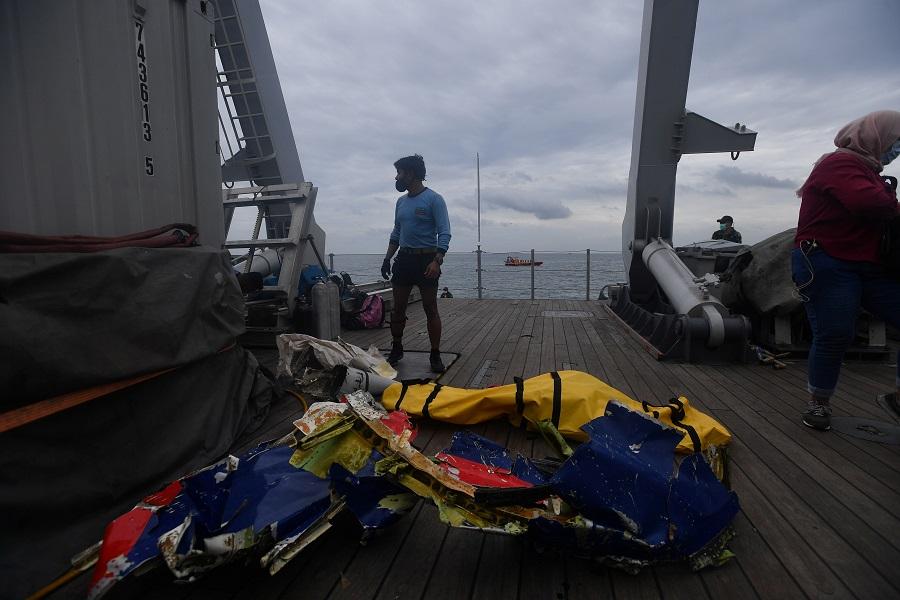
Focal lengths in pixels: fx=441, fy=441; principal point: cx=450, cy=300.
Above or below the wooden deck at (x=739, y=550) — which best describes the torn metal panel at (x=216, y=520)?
above

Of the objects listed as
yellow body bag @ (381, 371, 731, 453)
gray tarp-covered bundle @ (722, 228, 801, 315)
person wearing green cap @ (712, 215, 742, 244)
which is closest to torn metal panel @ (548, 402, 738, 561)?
yellow body bag @ (381, 371, 731, 453)

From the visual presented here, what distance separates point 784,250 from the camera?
14.0ft

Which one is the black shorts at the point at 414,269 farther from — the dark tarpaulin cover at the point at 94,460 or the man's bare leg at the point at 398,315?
the dark tarpaulin cover at the point at 94,460

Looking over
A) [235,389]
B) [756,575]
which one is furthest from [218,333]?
[756,575]

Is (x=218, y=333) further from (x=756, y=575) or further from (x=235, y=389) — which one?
(x=756, y=575)

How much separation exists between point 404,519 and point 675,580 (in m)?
0.92

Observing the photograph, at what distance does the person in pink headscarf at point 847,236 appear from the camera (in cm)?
220

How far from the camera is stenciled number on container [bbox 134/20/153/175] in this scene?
2.25 m

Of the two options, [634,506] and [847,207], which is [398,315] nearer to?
[634,506]

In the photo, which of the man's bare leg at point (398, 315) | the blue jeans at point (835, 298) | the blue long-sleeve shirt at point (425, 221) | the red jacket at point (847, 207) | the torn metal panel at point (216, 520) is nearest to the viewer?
the torn metal panel at point (216, 520)

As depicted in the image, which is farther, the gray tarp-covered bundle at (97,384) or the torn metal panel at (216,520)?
the gray tarp-covered bundle at (97,384)

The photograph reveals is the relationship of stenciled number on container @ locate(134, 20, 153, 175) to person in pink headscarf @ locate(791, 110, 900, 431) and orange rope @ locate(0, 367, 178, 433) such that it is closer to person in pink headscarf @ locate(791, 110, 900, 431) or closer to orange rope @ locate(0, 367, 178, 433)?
orange rope @ locate(0, 367, 178, 433)

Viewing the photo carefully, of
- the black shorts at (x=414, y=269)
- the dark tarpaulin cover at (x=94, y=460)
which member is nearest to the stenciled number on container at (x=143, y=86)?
the dark tarpaulin cover at (x=94, y=460)

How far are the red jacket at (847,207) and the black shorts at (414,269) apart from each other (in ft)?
8.01
